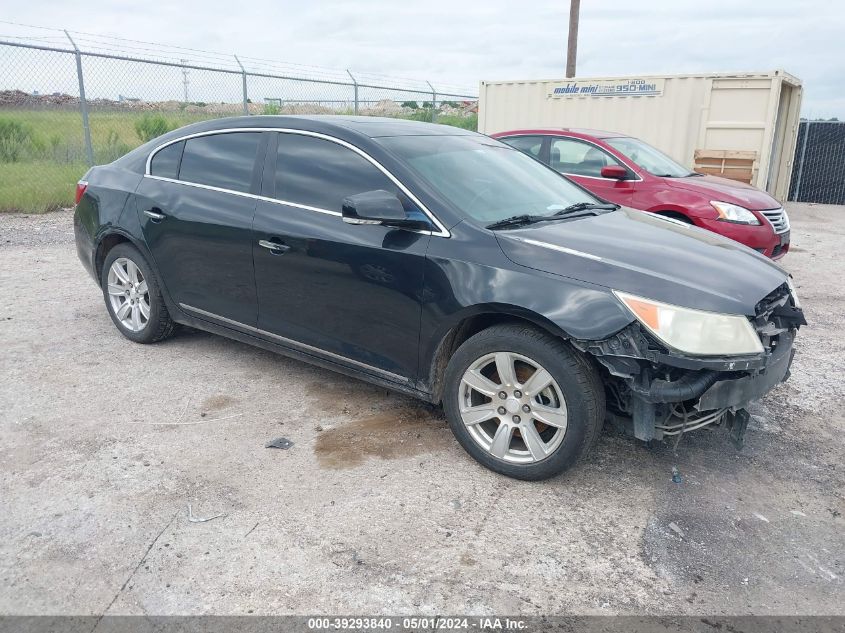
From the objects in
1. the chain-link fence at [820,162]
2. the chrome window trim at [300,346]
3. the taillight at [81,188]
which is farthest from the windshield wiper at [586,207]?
the chain-link fence at [820,162]

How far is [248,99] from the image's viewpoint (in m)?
13.0

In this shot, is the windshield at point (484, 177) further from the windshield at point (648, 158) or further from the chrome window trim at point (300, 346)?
the windshield at point (648, 158)

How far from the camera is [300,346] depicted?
4.09m

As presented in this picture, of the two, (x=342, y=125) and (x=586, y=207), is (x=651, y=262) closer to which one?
(x=586, y=207)

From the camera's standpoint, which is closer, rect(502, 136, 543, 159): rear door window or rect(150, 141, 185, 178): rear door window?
rect(150, 141, 185, 178): rear door window

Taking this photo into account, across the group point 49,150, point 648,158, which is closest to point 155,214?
point 648,158

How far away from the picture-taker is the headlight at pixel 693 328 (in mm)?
2922

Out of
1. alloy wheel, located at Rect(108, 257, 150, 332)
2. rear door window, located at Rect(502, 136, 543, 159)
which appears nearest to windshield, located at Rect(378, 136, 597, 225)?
alloy wheel, located at Rect(108, 257, 150, 332)

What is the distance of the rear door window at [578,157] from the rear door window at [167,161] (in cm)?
485

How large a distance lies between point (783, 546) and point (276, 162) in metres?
3.30

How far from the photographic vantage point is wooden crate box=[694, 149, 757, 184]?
12406mm

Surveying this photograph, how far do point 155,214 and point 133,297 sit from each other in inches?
29.3

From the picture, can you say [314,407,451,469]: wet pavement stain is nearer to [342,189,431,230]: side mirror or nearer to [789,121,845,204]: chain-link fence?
[342,189,431,230]: side mirror

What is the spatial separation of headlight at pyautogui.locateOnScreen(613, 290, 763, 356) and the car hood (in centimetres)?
4
